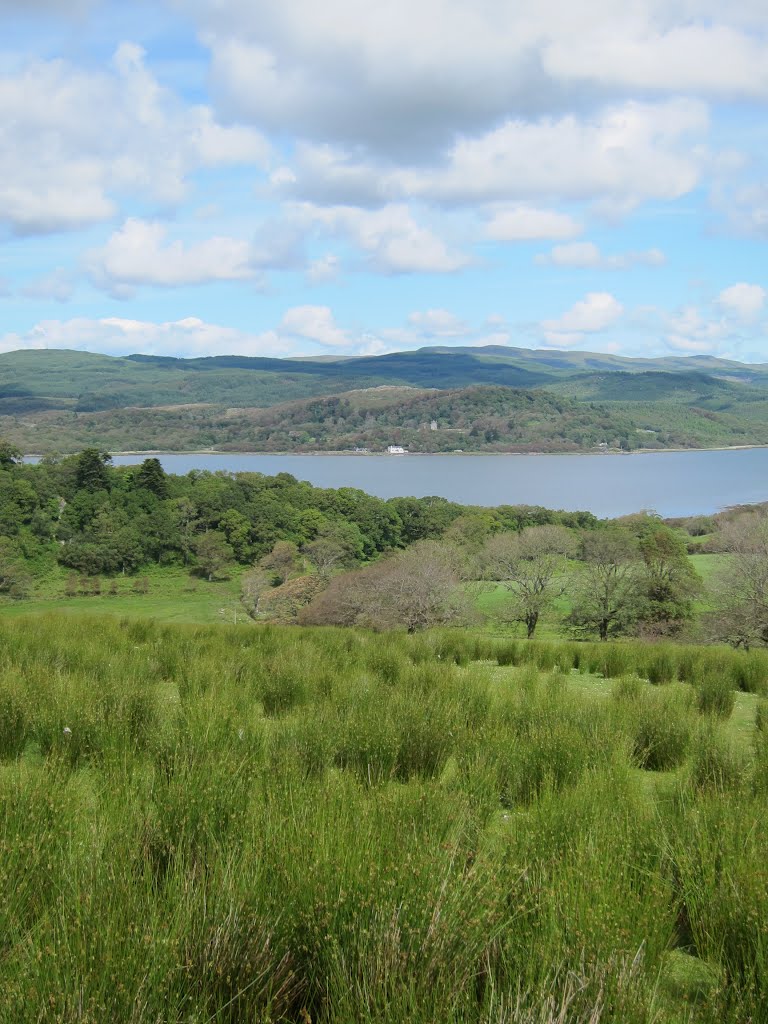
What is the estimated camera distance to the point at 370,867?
210 cm

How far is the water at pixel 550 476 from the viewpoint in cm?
10725

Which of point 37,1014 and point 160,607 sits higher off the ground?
point 37,1014

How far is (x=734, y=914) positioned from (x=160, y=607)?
55.9 m

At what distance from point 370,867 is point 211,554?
208 feet

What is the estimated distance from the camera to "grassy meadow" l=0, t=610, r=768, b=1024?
1.73 m

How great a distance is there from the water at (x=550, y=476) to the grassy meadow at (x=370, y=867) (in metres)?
92.4

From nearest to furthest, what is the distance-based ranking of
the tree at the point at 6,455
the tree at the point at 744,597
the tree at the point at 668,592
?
the tree at the point at 744,597
the tree at the point at 668,592
the tree at the point at 6,455

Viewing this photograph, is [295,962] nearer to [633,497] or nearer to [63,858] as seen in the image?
[63,858]

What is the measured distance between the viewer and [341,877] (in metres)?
2.08

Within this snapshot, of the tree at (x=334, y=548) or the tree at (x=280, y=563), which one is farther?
the tree at (x=334, y=548)

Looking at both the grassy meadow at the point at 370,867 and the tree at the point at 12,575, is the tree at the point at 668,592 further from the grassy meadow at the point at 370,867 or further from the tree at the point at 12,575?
the tree at the point at 12,575

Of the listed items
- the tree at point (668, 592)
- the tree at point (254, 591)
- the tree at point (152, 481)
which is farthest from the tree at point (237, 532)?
the tree at point (668, 592)

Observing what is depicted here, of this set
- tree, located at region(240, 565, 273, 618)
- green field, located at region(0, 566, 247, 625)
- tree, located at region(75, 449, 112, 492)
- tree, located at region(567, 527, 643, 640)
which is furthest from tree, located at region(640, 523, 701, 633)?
tree, located at region(75, 449, 112, 492)

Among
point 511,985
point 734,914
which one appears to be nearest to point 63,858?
point 511,985
